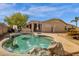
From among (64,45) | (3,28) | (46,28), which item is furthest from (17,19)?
(64,45)

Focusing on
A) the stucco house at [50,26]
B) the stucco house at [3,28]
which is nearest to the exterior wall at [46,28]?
the stucco house at [50,26]

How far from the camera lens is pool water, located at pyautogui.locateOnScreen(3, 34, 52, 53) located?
1830mm

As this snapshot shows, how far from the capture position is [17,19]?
1.85 metres

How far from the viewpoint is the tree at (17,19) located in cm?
183

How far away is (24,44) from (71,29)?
45 centimetres

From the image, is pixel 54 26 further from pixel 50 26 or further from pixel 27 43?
pixel 27 43

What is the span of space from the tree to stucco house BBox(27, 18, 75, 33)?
6 centimetres

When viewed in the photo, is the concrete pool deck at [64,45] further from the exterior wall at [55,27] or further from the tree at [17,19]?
the tree at [17,19]

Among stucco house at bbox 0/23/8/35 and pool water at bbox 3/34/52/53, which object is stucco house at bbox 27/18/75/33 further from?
stucco house at bbox 0/23/8/35

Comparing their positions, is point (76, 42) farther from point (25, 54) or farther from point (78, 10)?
point (25, 54)

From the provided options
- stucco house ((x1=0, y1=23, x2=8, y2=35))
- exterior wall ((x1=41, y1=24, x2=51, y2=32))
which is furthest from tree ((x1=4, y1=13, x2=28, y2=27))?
exterior wall ((x1=41, y1=24, x2=51, y2=32))

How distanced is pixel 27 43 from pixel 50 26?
0.86ft

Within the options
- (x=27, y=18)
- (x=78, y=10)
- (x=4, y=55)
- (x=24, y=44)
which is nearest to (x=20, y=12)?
(x=27, y=18)

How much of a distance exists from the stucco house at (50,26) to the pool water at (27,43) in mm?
73
